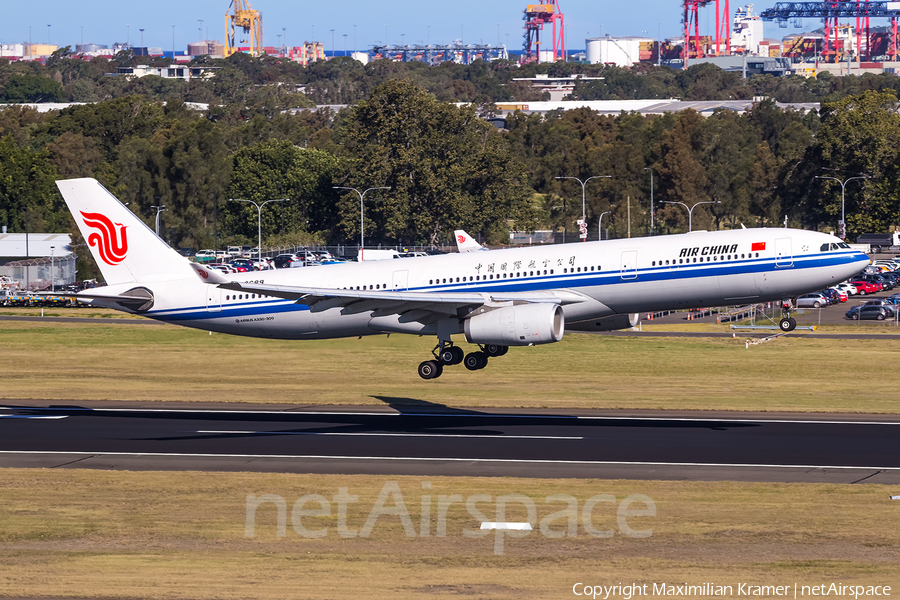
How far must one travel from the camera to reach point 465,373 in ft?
218

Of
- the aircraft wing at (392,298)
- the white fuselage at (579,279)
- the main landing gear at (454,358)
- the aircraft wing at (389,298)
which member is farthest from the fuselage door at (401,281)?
the main landing gear at (454,358)

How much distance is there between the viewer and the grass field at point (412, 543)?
85.6 feet

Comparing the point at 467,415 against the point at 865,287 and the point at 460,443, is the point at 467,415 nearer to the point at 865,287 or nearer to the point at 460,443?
the point at 460,443

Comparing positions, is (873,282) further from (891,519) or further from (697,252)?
(891,519)

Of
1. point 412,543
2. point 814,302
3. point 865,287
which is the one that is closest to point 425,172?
point 865,287

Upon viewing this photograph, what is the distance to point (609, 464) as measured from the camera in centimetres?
3938

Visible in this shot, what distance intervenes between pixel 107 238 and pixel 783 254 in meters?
30.4

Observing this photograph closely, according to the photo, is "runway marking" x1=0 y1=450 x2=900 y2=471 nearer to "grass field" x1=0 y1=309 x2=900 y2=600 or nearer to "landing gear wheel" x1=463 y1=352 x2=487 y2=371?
"grass field" x1=0 y1=309 x2=900 y2=600

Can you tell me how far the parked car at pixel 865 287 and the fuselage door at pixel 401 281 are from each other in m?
96.6

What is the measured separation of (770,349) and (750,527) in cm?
4971

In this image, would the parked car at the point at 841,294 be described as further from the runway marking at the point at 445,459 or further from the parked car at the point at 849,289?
the runway marking at the point at 445,459

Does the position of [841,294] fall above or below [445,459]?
above

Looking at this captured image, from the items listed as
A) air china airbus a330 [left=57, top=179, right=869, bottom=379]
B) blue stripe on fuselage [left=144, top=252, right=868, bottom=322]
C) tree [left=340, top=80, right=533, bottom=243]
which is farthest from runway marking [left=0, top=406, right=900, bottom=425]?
tree [left=340, top=80, right=533, bottom=243]

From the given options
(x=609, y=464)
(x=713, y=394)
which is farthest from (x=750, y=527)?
(x=713, y=394)
